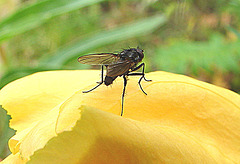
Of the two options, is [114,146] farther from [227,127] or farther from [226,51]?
[226,51]

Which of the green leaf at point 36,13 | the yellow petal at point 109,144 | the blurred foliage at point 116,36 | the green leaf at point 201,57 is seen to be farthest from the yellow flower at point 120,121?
the green leaf at point 201,57

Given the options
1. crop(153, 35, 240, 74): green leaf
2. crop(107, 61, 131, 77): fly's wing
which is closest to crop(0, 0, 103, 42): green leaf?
crop(107, 61, 131, 77): fly's wing

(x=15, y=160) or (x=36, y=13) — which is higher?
(x=36, y=13)

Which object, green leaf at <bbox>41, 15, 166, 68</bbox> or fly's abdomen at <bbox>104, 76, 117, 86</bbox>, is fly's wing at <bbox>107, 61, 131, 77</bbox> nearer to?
fly's abdomen at <bbox>104, 76, 117, 86</bbox>

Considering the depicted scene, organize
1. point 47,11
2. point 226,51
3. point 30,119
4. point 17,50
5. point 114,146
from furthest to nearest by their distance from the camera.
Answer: point 17,50
point 226,51
point 47,11
point 30,119
point 114,146

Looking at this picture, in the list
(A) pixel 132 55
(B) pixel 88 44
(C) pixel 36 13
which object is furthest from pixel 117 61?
(B) pixel 88 44

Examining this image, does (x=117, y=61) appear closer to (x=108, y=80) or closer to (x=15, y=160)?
(x=108, y=80)

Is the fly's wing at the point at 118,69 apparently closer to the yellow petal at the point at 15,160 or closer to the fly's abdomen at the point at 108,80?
the fly's abdomen at the point at 108,80

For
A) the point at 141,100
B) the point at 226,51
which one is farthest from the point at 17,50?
the point at 141,100
